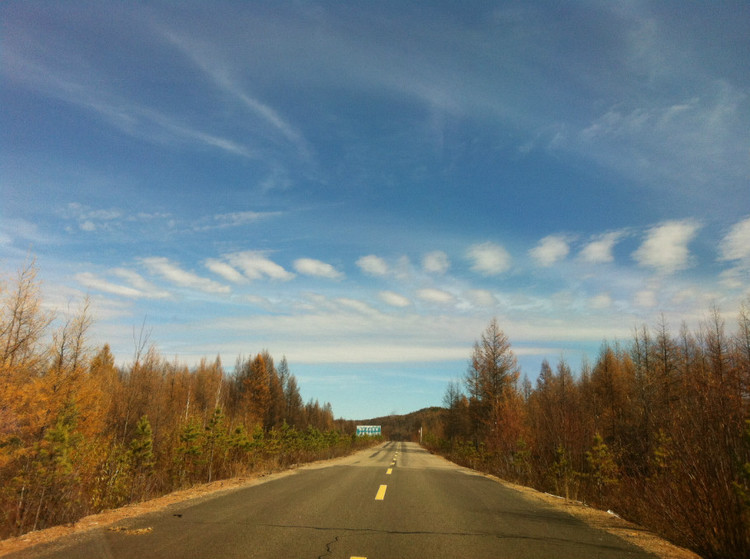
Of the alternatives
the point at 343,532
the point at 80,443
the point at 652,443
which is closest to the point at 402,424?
the point at 652,443

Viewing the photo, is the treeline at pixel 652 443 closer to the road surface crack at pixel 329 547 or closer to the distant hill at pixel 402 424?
the road surface crack at pixel 329 547

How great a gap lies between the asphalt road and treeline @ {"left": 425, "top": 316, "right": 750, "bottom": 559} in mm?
1098

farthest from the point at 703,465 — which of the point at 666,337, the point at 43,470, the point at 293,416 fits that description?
the point at 293,416

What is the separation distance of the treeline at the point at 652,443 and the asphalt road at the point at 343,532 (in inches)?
43.2

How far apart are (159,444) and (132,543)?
16.9 metres

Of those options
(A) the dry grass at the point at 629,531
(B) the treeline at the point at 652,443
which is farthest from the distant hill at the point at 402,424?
(A) the dry grass at the point at 629,531

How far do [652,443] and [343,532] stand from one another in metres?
19.4

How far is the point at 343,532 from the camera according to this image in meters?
6.45

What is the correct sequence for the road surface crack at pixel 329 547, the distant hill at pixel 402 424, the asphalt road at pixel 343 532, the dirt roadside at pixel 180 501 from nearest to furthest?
the road surface crack at pixel 329 547
the asphalt road at pixel 343 532
the dirt roadside at pixel 180 501
the distant hill at pixel 402 424

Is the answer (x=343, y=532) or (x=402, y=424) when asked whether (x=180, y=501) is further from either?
(x=402, y=424)

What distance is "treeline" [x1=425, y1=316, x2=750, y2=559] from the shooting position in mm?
5474

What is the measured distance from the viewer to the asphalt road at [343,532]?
17.7ft

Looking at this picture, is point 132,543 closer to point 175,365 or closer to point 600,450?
point 600,450

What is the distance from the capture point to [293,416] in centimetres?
7862
